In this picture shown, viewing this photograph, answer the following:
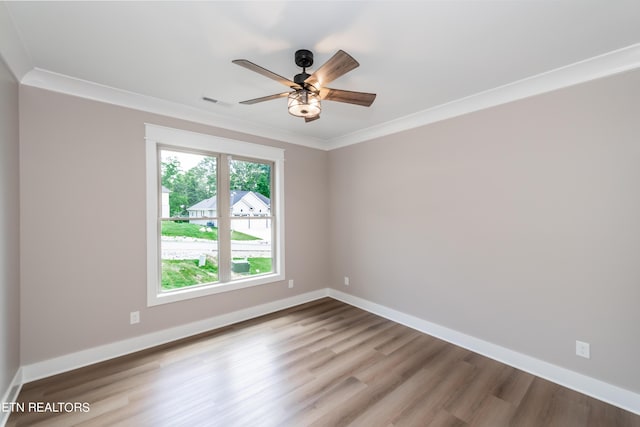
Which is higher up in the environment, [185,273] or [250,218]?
[250,218]

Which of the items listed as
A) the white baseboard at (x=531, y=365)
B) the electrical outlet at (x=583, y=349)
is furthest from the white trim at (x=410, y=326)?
the electrical outlet at (x=583, y=349)

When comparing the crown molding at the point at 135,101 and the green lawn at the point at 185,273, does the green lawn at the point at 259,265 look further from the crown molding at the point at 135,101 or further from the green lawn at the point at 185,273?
the crown molding at the point at 135,101

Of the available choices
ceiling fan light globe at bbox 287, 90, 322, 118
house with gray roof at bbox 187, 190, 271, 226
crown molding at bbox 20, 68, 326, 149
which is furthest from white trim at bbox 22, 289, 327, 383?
ceiling fan light globe at bbox 287, 90, 322, 118

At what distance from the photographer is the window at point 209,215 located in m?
3.04

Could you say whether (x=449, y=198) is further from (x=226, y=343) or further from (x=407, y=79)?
(x=226, y=343)

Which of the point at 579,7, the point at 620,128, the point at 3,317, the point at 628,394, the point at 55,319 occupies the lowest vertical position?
the point at 628,394

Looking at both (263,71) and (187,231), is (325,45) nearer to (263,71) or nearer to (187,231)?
(263,71)

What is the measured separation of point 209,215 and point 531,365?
12.5 feet

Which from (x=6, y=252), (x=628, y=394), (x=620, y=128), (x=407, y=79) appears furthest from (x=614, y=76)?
(x=6, y=252)

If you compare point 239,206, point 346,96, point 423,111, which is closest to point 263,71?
point 346,96

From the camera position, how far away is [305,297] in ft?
14.2

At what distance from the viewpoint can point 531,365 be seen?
2.51 metres

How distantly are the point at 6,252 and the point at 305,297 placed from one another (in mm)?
3316

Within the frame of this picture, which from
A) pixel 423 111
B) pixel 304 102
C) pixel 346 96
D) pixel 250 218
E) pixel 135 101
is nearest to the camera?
pixel 304 102
